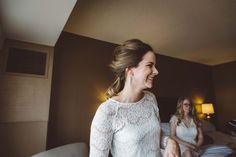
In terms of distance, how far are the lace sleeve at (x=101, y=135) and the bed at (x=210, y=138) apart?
1481 millimetres

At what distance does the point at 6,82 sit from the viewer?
2.10 metres

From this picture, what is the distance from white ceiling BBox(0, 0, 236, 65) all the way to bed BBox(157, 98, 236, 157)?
1.37 meters

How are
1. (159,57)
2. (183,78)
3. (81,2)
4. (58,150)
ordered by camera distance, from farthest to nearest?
(183,78), (159,57), (81,2), (58,150)

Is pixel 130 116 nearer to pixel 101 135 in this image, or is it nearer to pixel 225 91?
pixel 101 135

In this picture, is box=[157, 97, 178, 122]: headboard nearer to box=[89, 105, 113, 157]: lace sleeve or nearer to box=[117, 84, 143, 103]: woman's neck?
box=[117, 84, 143, 103]: woman's neck

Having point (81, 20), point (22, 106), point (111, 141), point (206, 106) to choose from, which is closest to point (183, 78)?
point (206, 106)

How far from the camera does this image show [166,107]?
3.82 meters

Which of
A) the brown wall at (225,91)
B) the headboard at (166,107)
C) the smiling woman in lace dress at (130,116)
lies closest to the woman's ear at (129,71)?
the smiling woman in lace dress at (130,116)

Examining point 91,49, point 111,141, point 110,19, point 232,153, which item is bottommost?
point 232,153

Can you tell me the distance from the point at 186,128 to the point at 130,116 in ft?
5.99

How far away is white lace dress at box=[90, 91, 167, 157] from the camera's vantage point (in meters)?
0.69

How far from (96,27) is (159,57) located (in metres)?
2.03

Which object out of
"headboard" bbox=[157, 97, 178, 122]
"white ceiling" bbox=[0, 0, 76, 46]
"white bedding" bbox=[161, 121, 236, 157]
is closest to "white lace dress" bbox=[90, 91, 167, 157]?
"white bedding" bbox=[161, 121, 236, 157]

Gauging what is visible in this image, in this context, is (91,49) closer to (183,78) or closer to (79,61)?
(79,61)
